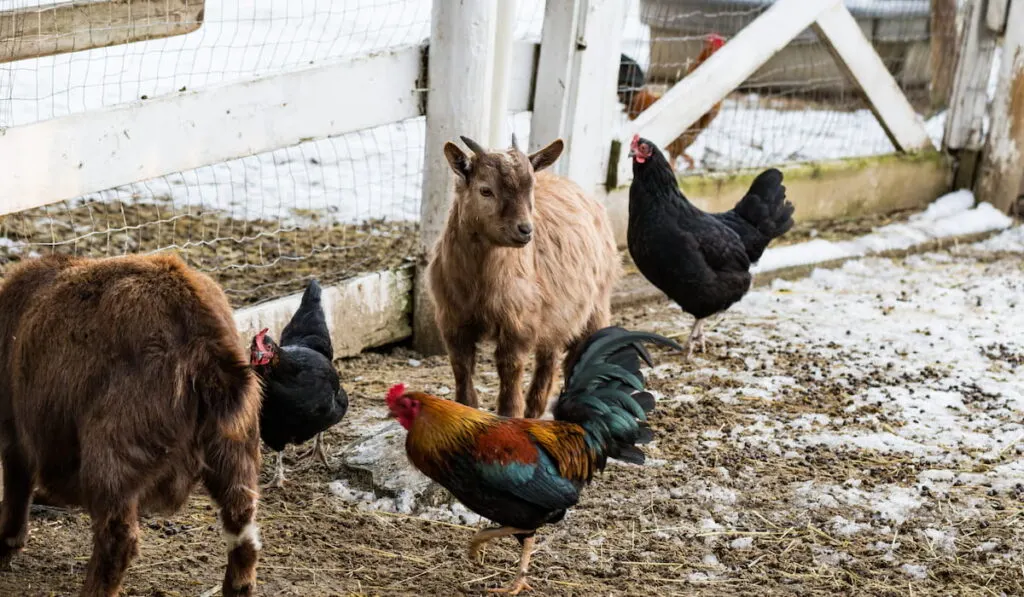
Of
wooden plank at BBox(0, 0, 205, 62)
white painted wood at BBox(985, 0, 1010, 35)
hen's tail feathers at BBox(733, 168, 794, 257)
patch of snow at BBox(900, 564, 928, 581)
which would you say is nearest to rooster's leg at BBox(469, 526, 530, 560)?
patch of snow at BBox(900, 564, 928, 581)

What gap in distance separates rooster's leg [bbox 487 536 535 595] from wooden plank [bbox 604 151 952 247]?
422 cm

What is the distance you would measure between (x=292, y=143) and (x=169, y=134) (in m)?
0.68

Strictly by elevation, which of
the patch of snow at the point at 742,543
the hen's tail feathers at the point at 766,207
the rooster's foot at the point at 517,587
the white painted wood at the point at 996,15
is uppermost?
the white painted wood at the point at 996,15

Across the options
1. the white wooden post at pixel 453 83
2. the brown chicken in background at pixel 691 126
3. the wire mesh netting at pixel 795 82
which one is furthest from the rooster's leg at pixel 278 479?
the wire mesh netting at pixel 795 82

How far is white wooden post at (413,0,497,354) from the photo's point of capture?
18.2 feet

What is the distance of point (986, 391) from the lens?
5762 millimetres

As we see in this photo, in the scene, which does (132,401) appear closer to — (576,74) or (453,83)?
(453,83)

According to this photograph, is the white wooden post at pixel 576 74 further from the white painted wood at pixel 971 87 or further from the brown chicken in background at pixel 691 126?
the white painted wood at pixel 971 87

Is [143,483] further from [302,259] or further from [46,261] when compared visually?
[302,259]

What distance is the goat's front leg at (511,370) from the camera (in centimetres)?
482

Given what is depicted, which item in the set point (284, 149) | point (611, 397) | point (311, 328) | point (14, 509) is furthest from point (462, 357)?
point (284, 149)

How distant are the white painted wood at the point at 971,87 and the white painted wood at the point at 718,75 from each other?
5.23ft

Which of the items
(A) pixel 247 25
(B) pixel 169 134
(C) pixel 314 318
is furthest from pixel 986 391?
(A) pixel 247 25

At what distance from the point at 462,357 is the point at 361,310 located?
1.16 m
